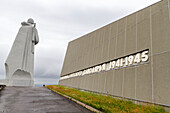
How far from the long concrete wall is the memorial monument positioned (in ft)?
29.4

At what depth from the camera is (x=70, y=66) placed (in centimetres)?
2180

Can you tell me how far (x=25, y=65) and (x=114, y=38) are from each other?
13.1 meters

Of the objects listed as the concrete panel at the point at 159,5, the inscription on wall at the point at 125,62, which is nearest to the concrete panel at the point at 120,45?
the inscription on wall at the point at 125,62

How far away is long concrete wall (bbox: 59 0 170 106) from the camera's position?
7.24 meters

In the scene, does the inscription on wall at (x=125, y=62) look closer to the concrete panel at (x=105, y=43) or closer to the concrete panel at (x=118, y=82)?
the concrete panel at (x=118, y=82)

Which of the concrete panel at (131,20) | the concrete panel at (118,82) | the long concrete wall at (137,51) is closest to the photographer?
the long concrete wall at (137,51)

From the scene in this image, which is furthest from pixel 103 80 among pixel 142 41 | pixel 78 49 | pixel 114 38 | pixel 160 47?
pixel 78 49

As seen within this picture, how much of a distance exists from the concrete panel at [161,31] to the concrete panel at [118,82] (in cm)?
307

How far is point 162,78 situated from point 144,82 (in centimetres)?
111

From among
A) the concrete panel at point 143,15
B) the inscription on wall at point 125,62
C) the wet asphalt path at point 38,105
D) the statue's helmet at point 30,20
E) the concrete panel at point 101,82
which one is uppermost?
the statue's helmet at point 30,20

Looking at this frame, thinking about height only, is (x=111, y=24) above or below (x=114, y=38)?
above

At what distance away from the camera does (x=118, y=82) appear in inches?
400

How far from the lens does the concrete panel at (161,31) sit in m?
7.46

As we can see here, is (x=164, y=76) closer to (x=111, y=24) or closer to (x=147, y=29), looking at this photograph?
(x=147, y=29)
